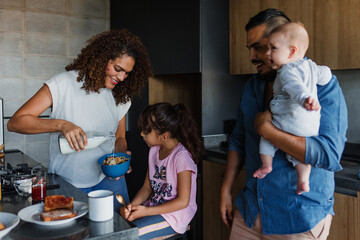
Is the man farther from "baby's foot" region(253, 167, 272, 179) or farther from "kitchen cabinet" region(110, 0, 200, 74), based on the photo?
"kitchen cabinet" region(110, 0, 200, 74)

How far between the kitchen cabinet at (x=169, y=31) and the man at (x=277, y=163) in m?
1.21

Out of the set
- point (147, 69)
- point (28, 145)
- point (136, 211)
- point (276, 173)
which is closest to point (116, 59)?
point (147, 69)

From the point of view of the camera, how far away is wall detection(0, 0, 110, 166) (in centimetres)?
321

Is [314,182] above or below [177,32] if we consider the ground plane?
below

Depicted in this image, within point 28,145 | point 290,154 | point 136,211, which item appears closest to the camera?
point 290,154

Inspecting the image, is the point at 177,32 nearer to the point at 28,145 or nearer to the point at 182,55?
the point at 182,55

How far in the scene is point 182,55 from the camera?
103 inches

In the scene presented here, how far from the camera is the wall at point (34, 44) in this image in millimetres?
3205

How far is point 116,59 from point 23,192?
733 millimetres

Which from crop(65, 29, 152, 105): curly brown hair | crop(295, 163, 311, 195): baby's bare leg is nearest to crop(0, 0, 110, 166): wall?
crop(65, 29, 152, 105): curly brown hair

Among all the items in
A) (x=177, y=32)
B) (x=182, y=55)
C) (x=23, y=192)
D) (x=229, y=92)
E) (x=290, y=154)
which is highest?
(x=177, y=32)

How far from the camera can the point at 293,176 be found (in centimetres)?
112

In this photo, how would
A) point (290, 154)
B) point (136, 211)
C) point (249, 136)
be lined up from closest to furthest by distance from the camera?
point (290, 154) < point (249, 136) < point (136, 211)

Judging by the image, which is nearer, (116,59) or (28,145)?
(116,59)
